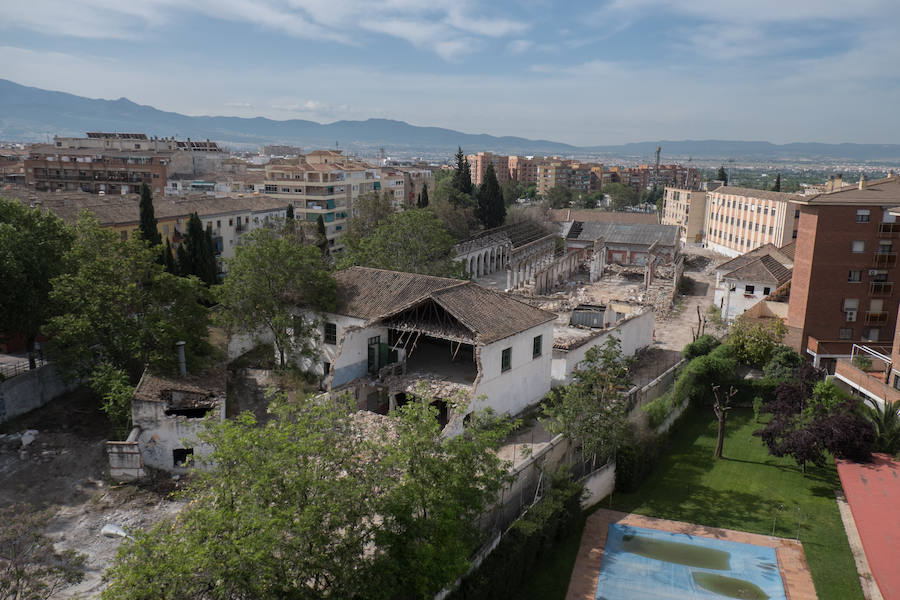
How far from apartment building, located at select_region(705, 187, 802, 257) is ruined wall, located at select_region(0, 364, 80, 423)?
6654 centimetres

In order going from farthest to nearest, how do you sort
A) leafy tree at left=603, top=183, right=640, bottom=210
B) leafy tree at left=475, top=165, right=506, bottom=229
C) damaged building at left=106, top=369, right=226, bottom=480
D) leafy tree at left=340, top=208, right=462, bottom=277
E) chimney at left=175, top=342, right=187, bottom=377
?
leafy tree at left=603, top=183, right=640, bottom=210, leafy tree at left=475, top=165, right=506, bottom=229, leafy tree at left=340, top=208, right=462, bottom=277, chimney at left=175, top=342, right=187, bottom=377, damaged building at left=106, top=369, right=226, bottom=480

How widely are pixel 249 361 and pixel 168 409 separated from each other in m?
9.73

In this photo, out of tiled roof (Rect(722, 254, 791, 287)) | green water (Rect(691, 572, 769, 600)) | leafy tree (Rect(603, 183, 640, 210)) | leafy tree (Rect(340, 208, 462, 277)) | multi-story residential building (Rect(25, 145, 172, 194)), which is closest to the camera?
green water (Rect(691, 572, 769, 600))

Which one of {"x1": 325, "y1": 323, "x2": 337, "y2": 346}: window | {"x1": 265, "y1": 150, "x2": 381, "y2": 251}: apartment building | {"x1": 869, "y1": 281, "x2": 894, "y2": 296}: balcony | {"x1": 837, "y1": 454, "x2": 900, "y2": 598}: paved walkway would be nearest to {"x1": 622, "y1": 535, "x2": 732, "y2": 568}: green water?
{"x1": 837, "y1": 454, "x2": 900, "y2": 598}: paved walkway

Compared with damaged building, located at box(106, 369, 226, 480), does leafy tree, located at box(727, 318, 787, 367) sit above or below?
above

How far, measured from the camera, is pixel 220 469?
1473 cm

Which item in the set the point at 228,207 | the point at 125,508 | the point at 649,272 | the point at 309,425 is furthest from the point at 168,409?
the point at 649,272

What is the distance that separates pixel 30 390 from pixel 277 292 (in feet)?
38.7

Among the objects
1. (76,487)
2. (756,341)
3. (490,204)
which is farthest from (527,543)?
(490,204)

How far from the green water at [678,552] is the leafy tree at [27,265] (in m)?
26.7

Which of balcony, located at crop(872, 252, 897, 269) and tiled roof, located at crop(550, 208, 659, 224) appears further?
tiled roof, located at crop(550, 208, 659, 224)

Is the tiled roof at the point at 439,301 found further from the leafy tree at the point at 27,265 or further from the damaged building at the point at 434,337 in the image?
the leafy tree at the point at 27,265

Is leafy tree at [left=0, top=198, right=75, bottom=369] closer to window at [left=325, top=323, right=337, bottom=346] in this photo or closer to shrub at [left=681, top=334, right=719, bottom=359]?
window at [left=325, top=323, right=337, bottom=346]

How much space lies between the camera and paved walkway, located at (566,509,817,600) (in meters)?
21.1
